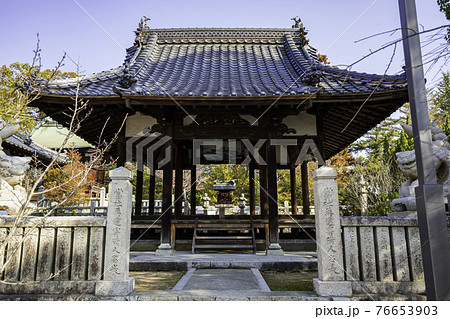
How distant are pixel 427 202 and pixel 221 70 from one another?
7.44 metres

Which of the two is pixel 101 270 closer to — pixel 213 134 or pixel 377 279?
pixel 377 279

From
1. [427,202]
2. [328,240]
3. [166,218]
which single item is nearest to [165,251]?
[166,218]

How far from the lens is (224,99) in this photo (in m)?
6.86

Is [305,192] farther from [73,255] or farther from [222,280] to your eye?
[73,255]

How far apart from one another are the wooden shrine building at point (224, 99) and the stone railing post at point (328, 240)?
9.28 feet

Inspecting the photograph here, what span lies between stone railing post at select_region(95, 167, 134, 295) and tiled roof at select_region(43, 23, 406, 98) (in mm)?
2925

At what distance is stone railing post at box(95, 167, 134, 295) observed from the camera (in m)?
4.23

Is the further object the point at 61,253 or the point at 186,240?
the point at 186,240

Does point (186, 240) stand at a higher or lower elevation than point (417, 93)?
lower

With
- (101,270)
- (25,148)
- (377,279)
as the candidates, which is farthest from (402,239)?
(25,148)

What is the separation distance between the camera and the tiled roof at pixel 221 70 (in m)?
7.01

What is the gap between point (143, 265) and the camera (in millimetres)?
6332

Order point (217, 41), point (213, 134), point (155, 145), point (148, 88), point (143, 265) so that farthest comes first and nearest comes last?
point (217, 41)
point (155, 145)
point (213, 134)
point (148, 88)
point (143, 265)

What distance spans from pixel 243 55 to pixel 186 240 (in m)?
6.93
